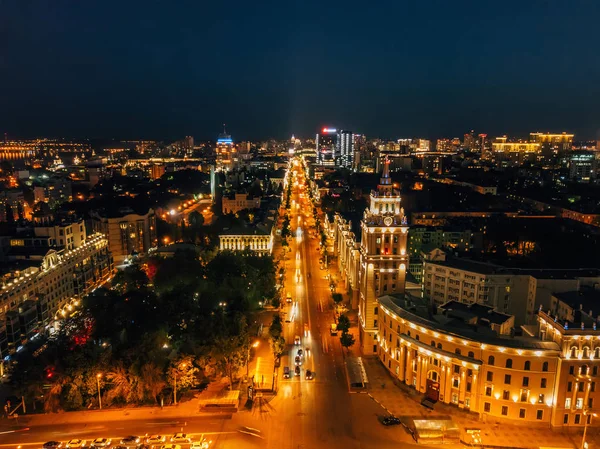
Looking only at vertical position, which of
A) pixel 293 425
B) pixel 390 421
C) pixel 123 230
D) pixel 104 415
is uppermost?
pixel 123 230

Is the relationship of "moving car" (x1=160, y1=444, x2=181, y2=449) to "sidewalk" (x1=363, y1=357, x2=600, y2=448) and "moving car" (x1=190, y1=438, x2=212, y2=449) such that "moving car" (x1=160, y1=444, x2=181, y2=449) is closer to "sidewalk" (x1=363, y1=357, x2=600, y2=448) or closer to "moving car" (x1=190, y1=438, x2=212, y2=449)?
"moving car" (x1=190, y1=438, x2=212, y2=449)

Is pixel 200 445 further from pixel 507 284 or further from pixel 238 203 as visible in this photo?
pixel 238 203

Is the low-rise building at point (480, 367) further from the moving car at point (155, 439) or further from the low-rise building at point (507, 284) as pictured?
the moving car at point (155, 439)

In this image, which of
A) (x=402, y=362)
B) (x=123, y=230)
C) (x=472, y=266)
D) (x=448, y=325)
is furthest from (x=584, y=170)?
(x=123, y=230)

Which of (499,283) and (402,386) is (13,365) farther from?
(499,283)

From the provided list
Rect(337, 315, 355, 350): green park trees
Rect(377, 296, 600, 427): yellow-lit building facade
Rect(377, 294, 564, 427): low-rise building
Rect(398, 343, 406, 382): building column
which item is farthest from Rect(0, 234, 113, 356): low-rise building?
Rect(377, 296, 600, 427): yellow-lit building facade

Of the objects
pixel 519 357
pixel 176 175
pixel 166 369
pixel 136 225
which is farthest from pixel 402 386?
pixel 176 175

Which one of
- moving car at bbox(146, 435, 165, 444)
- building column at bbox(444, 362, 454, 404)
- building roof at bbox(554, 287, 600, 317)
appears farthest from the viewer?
building roof at bbox(554, 287, 600, 317)
